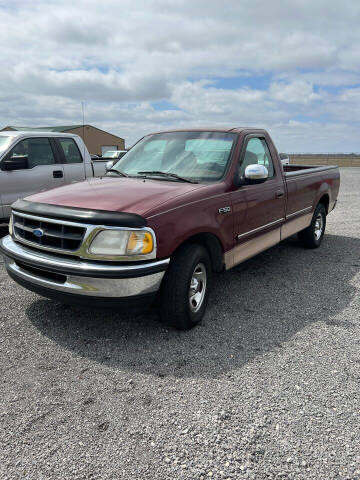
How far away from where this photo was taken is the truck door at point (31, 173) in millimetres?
6910

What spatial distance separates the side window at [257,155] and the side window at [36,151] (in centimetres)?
440

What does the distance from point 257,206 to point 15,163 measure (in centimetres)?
445

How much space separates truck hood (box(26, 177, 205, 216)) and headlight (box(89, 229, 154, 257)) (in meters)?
0.19

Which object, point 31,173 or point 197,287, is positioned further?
point 31,173

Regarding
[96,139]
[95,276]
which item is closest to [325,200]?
[95,276]

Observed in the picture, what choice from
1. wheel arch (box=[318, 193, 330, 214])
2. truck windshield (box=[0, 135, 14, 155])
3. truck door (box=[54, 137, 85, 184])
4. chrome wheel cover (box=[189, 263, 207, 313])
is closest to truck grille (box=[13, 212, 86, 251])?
chrome wheel cover (box=[189, 263, 207, 313])

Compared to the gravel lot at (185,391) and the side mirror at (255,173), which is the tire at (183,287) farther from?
the side mirror at (255,173)

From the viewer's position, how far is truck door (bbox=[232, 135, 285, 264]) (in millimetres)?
4184

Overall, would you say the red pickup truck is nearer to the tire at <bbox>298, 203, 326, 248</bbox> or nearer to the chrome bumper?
the chrome bumper

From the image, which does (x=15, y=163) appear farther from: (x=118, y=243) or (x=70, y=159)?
(x=118, y=243)

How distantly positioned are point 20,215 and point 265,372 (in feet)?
8.22

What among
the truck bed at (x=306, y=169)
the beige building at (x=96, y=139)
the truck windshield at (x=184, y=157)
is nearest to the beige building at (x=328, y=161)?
the beige building at (x=96, y=139)

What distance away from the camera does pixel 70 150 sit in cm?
793

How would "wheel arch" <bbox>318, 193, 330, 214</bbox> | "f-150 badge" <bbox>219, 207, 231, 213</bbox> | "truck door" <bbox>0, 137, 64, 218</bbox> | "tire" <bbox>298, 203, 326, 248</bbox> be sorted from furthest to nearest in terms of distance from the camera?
"truck door" <bbox>0, 137, 64, 218</bbox>, "wheel arch" <bbox>318, 193, 330, 214</bbox>, "tire" <bbox>298, 203, 326, 248</bbox>, "f-150 badge" <bbox>219, 207, 231, 213</bbox>
